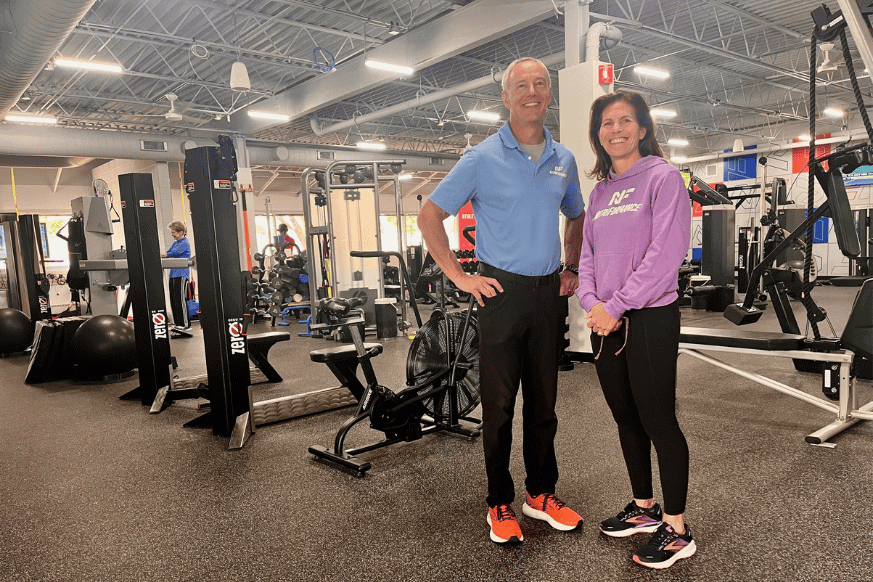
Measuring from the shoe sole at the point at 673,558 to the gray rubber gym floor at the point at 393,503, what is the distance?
3 centimetres

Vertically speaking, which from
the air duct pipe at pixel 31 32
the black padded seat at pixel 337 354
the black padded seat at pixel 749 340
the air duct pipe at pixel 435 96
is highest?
the air duct pipe at pixel 435 96

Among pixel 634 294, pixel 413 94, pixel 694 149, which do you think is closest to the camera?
pixel 634 294

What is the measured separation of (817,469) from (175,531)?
112 inches

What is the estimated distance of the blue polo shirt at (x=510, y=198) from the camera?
2.01m

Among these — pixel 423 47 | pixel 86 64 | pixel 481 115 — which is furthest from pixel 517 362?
pixel 481 115

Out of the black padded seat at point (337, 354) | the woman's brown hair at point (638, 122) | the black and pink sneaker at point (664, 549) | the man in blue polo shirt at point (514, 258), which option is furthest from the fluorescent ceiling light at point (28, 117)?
the black and pink sneaker at point (664, 549)

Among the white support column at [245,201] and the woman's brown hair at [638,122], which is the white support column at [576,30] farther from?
the white support column at [245,201]

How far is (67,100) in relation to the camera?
11.8 m

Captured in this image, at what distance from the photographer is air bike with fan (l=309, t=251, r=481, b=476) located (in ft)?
10.0

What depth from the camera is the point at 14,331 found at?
7.07 meters

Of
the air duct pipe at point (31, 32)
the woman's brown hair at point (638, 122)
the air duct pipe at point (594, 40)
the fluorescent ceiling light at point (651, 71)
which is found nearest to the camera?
the woman's brown hair at point (638, 122)

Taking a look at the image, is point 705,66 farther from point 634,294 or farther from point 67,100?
point 67,100

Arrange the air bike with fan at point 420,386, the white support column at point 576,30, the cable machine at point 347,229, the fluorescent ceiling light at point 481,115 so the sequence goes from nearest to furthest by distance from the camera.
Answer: the air bike with fan at point 420,386
the white support column at point 576,30
the cable machine at point 347,229
the fluorescent ceiling light at point 481,115

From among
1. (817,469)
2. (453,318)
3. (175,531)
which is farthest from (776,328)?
(175,531)
